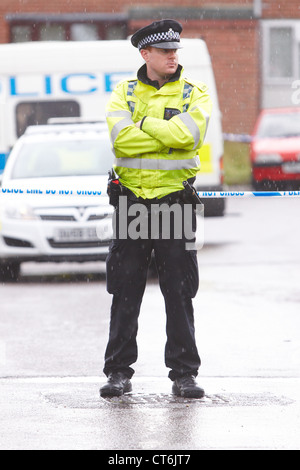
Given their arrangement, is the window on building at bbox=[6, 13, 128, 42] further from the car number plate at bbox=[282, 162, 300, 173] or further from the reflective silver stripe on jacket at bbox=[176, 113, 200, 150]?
the reflective silver stripe on jacket at bbox=[176, 113, 200, 150]

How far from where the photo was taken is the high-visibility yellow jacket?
6.63m

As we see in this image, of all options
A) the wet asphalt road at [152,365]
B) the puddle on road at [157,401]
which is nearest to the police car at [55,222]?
the wet asphalt road at [152,365]

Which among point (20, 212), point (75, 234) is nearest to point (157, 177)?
point (75, 234)

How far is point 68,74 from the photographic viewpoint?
18203mm

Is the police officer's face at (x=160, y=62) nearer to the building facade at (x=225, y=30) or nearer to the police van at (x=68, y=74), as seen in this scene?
the police van at (x=68, y=74)

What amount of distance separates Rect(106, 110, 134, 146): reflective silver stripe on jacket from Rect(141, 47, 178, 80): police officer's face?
0.26 meters

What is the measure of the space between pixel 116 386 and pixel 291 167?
1824 centimetres

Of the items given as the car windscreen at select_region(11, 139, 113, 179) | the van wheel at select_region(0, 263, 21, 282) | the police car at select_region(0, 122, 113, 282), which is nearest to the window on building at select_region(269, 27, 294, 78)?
the car windscreen at select_region(11, 139, 113, 179)

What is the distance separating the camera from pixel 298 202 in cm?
2484

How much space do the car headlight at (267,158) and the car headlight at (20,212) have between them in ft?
41.4

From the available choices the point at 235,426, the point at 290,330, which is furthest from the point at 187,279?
the point at 290,330

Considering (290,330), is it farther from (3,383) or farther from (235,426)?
(235,426)

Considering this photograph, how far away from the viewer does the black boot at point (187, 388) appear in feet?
21.9

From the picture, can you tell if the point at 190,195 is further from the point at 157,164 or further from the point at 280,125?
the point at 280,125
